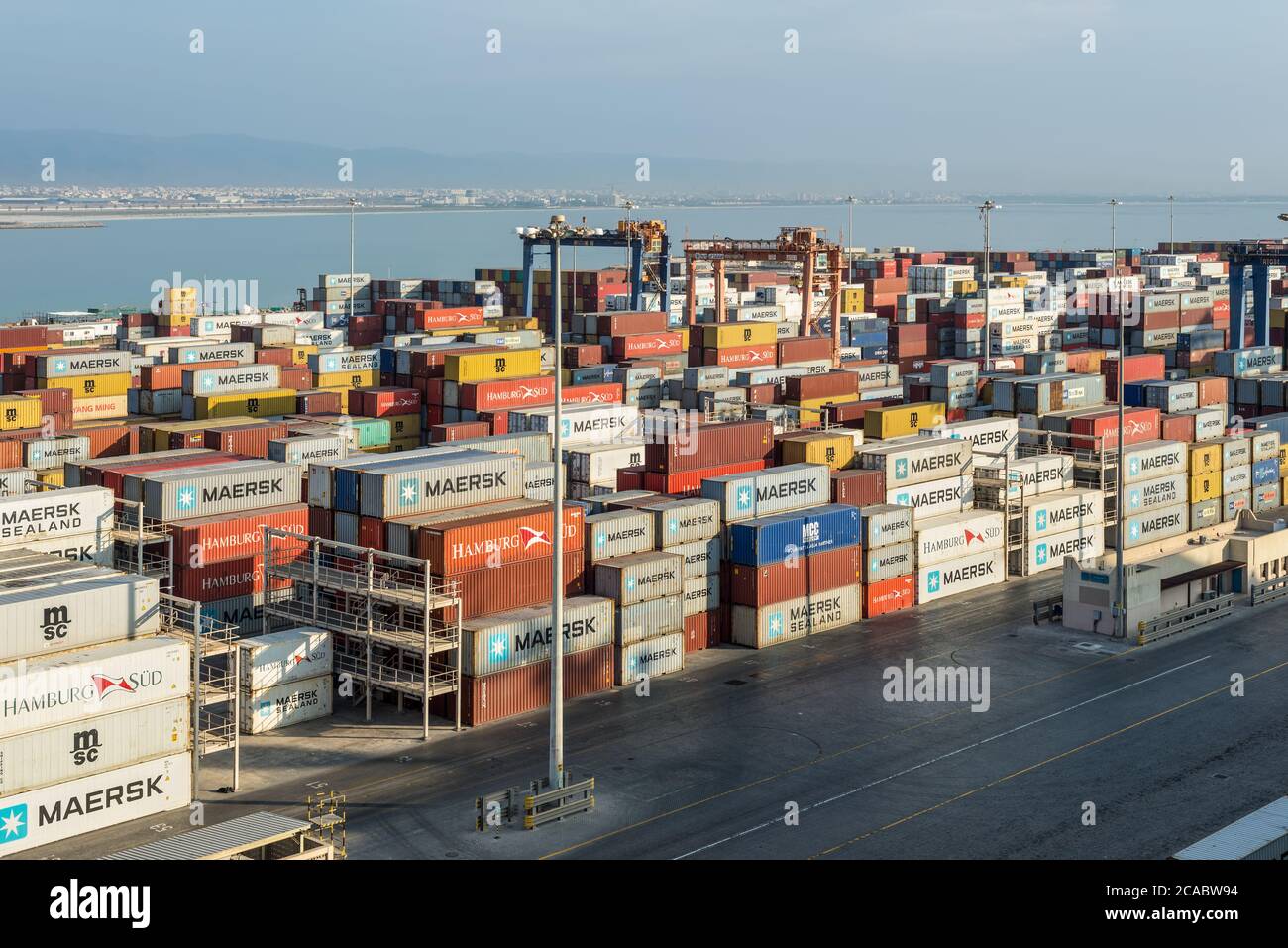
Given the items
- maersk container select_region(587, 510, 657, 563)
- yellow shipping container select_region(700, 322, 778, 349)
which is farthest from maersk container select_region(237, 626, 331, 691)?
yellow shipping container select_region(700, 322, 778, 349)

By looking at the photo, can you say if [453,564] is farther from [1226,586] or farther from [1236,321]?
[1236,321]

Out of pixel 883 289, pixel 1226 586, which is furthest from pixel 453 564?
pixel 883 289

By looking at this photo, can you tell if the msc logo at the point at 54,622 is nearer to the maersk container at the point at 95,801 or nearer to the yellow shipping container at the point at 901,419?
the maersk container at the point at 95,801

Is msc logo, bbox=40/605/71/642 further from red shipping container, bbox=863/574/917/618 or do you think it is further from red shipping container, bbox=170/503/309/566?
red shipping container, bbox=863/574/917/618

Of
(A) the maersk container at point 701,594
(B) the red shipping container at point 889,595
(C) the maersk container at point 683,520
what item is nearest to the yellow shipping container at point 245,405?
(C) the maersk container at point 683,520

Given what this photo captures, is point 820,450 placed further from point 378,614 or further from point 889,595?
point 378,614

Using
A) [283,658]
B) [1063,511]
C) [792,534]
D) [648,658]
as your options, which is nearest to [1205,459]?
[1063,511]
